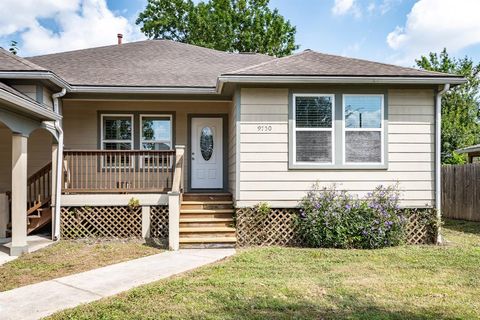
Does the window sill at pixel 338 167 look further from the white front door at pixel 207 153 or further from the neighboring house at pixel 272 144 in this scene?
the white front door at pixel 207 153

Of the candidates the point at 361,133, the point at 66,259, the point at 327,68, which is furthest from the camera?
the point at 327,68

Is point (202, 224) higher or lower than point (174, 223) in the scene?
lower

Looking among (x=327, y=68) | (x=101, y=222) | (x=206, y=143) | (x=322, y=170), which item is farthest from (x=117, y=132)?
(x=327, y=68)

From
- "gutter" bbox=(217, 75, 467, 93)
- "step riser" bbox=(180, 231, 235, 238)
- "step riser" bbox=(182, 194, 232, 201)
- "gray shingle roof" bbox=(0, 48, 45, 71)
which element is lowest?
"step riser" bbox=(180, 231, 235, 238)

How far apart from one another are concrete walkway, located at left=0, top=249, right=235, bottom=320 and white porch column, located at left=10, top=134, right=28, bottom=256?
74.7 inches

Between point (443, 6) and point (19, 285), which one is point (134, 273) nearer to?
point (19, 285)

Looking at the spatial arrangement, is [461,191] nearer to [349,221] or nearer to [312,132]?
[349,221]

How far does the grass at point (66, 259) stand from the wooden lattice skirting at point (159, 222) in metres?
0.47

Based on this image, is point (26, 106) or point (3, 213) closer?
point (26, 106)

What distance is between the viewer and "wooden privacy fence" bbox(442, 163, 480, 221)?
11.0m

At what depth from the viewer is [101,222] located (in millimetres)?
8039

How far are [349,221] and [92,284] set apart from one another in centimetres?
468

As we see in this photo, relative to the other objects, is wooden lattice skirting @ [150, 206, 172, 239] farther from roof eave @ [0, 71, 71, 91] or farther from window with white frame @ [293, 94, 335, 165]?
roof eave @ [0, 71, 71, 91]

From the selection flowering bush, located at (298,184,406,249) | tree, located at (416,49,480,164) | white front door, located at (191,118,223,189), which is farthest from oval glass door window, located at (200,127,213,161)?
tree, located at (416,49,480,164)
